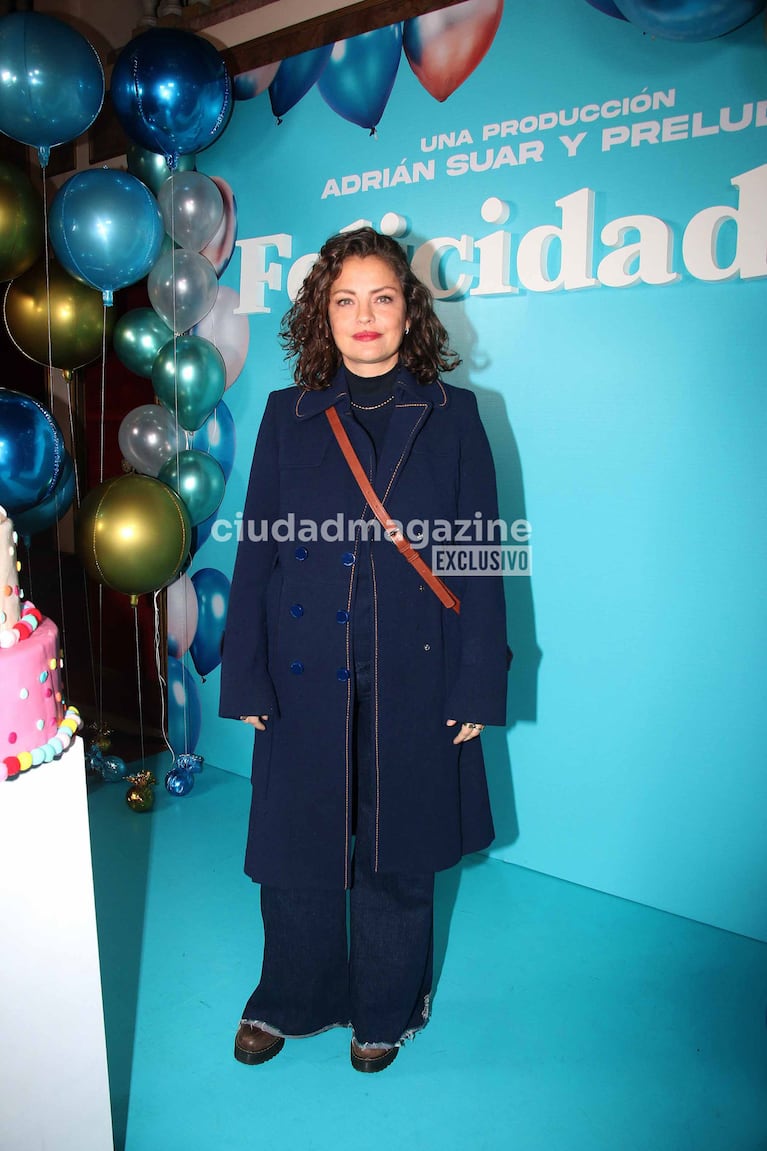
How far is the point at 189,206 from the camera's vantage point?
3.09m

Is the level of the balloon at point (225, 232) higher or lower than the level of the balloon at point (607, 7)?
lower

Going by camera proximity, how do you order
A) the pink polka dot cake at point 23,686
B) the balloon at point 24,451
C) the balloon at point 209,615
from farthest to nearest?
the balloon at point 209,615
the balloon at point 24,451
the pink polka dot cake at point 23,686

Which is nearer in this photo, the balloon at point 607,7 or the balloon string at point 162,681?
the balloon at point 607,7

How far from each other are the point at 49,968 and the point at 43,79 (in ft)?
7.57

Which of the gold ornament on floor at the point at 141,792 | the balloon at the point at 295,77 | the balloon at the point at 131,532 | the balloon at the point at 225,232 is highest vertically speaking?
the balloon at the point at 295,77

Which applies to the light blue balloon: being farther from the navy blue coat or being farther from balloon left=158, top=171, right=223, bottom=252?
the navy blue coat

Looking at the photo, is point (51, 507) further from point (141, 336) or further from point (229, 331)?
point (229, 331)

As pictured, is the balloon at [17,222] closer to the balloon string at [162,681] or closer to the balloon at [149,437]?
the balloon at [149,437]

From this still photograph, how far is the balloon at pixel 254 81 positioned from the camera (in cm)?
313

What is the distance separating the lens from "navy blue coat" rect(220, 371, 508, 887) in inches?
73.6

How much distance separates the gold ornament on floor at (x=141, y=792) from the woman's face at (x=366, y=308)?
6.47 feet

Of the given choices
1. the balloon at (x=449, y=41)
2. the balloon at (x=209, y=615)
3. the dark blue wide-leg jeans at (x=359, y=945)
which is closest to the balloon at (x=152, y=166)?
the balloon at (x=449, y=41)

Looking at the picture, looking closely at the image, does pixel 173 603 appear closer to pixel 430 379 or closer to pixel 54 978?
pixel 430 379

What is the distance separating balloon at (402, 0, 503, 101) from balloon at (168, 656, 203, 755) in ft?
7.72
